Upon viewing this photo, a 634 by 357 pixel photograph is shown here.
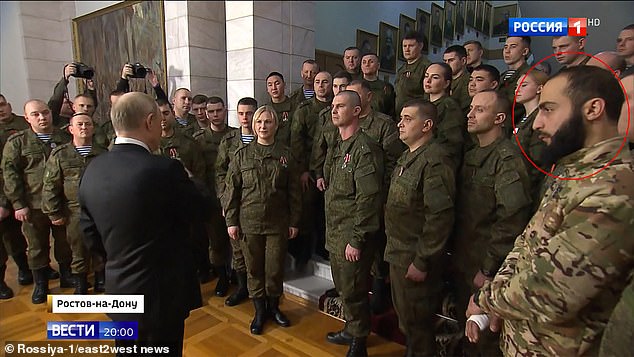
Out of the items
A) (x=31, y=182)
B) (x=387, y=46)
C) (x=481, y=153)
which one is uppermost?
(x=387, y=46)

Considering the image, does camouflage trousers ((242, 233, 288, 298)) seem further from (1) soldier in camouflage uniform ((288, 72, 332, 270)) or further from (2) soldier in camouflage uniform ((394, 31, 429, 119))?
(2) soldier in camouflage uniform ((394, 31, 429, 119))

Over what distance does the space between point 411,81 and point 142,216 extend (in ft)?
8.76

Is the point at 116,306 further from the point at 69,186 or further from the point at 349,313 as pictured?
the point at 69,186

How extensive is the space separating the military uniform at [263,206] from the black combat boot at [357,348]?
27.0 inches

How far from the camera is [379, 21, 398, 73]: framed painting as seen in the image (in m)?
5.95

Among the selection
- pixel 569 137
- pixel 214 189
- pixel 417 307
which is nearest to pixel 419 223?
pixel 417 307

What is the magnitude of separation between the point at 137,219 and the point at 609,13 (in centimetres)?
301

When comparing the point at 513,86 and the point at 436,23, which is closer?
the point at 513,86

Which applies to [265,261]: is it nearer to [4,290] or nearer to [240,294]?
[240,294]

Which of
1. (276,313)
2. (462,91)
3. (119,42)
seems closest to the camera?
(276,313)

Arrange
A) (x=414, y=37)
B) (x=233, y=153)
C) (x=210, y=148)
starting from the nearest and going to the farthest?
(x=233, y=153), (x=414, y=37), (x=210, y=148)

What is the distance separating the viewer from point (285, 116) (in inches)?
142

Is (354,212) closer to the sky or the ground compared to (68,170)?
closer to the ground

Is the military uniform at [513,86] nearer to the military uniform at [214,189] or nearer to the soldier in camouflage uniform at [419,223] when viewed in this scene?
the soldier in camouflage uniform at [419,223]
